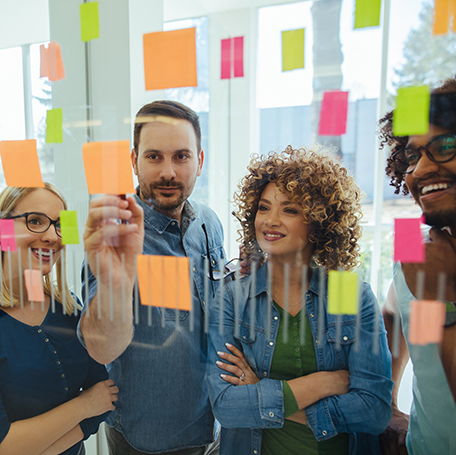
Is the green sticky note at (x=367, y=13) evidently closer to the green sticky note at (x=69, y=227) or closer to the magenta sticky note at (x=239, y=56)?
the magenta sticky note at (x=239, y=56)

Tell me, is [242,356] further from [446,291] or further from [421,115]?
[421,115]

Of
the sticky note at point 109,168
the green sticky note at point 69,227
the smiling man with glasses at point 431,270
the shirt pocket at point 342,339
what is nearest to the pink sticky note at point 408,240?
the smiling man with glasses at point 431,270

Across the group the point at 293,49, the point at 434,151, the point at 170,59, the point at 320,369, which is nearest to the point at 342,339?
the point at 320,369

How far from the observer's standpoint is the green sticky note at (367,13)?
614 millimetres

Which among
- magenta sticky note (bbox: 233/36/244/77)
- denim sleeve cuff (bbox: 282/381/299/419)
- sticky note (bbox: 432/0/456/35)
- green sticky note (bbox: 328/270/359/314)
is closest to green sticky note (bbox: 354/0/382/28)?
sticky note (bbox: 432/0/456/35)

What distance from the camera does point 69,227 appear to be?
876 mm

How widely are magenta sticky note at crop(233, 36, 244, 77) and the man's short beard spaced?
47cm

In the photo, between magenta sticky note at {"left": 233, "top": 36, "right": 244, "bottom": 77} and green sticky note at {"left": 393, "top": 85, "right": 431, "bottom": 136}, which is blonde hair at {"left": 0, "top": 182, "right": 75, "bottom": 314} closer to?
magenta sticky note at {"left": 233, "top": 36, "right": 244, "bottom": 77}

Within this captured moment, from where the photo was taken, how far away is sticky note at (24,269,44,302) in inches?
36.0

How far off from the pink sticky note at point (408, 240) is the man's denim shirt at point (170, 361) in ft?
1.21

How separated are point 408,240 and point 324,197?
0.56ft

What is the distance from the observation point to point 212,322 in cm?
77

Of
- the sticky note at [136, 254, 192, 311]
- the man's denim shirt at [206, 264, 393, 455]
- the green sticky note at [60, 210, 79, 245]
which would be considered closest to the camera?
the man's denim shirt at [206, 264, 393, 455]

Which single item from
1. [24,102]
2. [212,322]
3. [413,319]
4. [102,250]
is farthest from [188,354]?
[24,102]
